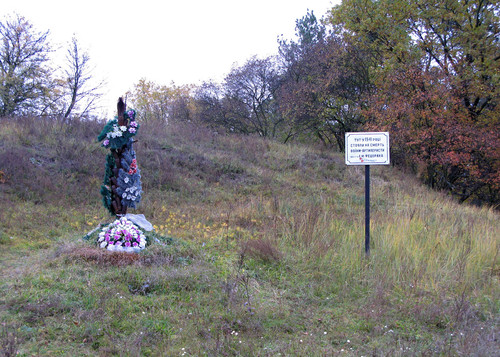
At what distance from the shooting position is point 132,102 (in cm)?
3966

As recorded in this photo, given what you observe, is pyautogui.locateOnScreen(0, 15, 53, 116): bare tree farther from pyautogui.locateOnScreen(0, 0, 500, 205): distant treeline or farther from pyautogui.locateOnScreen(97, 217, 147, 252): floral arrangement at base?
Answer: pyautogui.locateOnScreen(97, 217, 147, 252): floral arrangement at base

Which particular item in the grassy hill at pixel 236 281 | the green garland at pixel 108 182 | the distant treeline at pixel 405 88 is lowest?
the grassy hill at pixel 236 281

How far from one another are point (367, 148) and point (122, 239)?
440cm

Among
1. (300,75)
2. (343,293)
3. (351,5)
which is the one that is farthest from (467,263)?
(300,75)

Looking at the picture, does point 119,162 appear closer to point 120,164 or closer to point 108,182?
point 120,164

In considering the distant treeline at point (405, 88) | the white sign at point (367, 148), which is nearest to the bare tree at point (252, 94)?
the distant treeline at point (405, 88)

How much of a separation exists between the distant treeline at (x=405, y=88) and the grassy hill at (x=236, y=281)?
639cm

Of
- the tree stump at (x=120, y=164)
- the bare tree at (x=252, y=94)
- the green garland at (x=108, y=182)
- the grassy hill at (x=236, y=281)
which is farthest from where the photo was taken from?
the bare tree at (x=252, y=94)

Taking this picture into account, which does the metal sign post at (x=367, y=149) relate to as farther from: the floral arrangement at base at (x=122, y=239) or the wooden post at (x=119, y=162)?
the wooden post at (x=119, y=162)

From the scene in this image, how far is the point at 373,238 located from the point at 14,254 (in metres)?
6.33

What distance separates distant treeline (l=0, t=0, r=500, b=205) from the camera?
16266 mm

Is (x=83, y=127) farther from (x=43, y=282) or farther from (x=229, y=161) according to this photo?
(x=43, y=282)

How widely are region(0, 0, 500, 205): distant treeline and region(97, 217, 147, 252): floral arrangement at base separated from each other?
1256cm

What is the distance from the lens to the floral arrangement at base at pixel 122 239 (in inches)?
260
